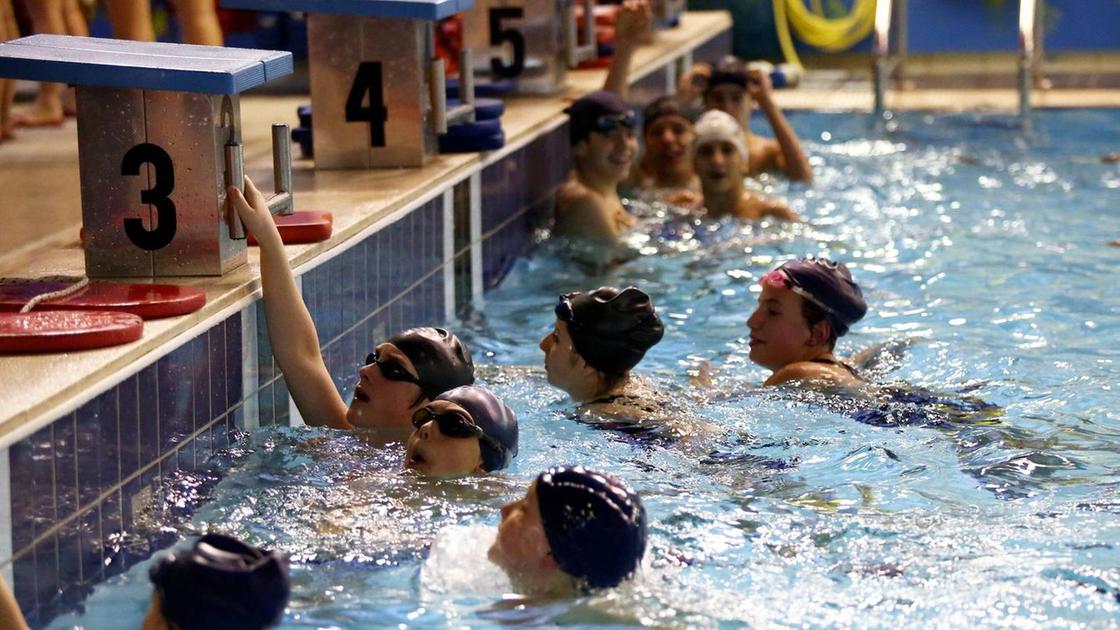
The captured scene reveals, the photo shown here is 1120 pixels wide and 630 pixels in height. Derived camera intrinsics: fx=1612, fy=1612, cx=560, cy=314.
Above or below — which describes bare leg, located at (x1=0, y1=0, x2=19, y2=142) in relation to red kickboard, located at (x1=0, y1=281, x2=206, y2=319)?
above

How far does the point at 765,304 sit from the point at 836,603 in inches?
68.1

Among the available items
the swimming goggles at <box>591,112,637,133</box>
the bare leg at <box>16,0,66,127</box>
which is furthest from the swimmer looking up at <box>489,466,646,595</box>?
the bare leg at <box>16,0,66,127</box>

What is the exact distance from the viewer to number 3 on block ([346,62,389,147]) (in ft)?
20.0

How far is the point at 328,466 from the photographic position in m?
4.04

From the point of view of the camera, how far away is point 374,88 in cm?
611

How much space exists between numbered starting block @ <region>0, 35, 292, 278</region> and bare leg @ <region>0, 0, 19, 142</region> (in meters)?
3.25

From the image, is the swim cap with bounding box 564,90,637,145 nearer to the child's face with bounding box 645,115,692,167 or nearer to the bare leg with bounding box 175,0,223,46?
the child's face with bounding box 645,115,692,167

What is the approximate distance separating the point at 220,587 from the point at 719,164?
522 cm

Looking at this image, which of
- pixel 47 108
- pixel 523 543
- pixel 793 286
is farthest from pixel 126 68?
pixel 47 108

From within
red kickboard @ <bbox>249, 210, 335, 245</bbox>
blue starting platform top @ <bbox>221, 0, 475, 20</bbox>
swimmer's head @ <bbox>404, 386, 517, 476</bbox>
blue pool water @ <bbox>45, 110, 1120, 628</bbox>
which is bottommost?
blue pool water @ <bbox>45, 110, 1120, 628</bbox>

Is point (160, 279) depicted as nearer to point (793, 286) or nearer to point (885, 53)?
point (793, 286)

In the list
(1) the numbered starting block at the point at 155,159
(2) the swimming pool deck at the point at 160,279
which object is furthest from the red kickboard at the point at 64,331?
(1) the numbered starting block at the point at 155,159

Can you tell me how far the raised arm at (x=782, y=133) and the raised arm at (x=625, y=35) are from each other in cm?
70

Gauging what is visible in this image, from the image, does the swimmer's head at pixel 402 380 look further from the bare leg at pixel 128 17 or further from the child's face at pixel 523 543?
the bare leg at pixel 128 17
